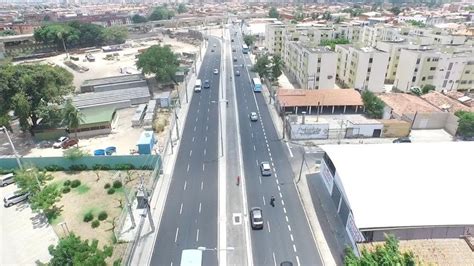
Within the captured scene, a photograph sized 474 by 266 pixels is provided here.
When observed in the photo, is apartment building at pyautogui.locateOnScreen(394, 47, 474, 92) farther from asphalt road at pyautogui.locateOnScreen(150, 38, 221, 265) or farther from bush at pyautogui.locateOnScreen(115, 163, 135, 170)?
bush at pyautogui.locateOnScreen(115, 163, 135, 170)

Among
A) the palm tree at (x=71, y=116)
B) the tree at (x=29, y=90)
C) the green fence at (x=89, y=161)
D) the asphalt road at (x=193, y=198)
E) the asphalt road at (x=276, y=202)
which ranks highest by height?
the tree at (x=29, y=90)

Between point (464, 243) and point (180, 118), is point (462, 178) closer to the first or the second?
point (464, 243)

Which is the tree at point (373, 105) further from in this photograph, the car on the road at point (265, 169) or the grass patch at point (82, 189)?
the grass patch at point (82, 189)

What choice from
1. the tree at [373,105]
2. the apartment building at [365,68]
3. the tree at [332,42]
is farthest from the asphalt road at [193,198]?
the tree at [332,42]

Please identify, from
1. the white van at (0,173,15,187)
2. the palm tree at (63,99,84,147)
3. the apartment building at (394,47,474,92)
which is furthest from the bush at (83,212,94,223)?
the apartment building at (394,47,474,92)

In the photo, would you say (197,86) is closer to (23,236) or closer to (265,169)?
(265,169)

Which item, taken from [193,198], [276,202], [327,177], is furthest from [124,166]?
[327,177]

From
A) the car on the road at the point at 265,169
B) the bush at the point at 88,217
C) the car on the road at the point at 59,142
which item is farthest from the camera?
the car on the road at the point at 59,142

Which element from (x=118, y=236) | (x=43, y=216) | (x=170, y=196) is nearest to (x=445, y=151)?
(x=170, y=196)
